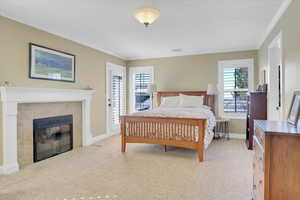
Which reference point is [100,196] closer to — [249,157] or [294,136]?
[294,136]

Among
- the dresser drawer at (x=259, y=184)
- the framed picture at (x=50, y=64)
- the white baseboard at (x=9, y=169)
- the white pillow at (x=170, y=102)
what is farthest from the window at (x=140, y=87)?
the dresser drawer at (x=259, y=184)

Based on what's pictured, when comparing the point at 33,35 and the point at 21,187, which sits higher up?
the point at 33,35

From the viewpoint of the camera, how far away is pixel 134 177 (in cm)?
274

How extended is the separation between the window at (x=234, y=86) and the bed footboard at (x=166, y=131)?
7.48 ft

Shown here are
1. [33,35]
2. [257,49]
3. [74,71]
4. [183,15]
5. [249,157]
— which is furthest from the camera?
[257,49]

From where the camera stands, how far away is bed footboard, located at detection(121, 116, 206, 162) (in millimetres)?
3455

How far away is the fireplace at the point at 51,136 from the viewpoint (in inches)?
135

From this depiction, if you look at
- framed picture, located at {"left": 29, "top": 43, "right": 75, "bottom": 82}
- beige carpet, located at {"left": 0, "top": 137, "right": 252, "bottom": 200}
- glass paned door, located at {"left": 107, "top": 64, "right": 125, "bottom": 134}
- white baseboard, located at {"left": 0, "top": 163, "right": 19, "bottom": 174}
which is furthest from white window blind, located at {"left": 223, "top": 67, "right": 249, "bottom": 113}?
white baseboard, located at {"left": 0, "top": 163, "right": 19, "bottom": 174}

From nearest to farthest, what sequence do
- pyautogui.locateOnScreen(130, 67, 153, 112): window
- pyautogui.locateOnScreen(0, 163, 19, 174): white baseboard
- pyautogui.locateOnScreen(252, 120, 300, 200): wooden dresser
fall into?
1. pyautogui.locateOnScreen(252, 120, 300, 200): wooden dresser
2. pyautogui.locateOnScreen(0, 163, 19, 174): white baseboard
3. pyautogui.locateOnScreen(130, 67, 153, 112): window

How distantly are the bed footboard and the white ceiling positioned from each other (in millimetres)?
1732

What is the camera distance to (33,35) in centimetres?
335

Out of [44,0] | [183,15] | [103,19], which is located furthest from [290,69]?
[44,0]

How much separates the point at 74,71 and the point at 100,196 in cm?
289

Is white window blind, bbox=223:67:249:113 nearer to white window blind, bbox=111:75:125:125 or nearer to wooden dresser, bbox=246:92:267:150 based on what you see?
wooden dresser, bbox=246:92:267:150
